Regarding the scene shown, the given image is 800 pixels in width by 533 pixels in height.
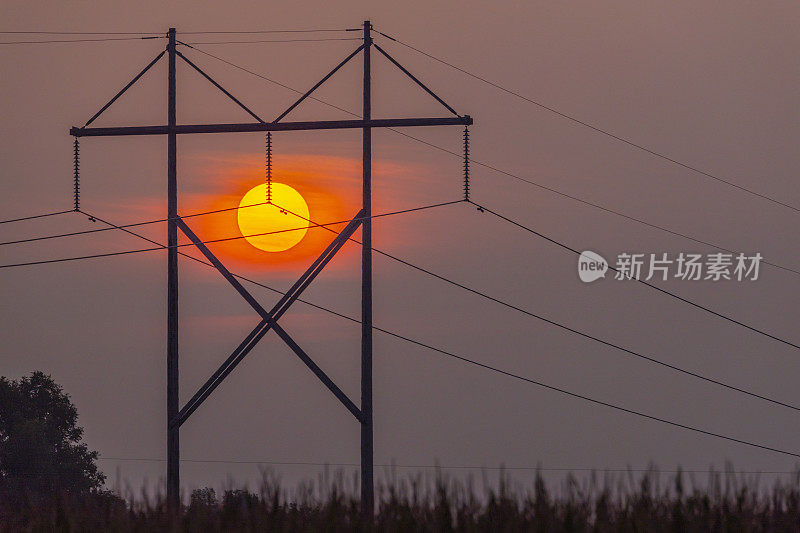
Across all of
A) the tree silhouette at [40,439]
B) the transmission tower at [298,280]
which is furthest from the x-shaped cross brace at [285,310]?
the tree silhouette at [40,439]

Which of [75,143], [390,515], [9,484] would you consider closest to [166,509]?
[390,515]

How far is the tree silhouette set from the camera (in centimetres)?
6794

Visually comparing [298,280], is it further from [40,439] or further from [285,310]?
[40,439]

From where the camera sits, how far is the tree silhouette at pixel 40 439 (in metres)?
67.9

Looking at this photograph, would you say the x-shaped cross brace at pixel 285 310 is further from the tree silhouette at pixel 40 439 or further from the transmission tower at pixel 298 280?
the tree silhouette at pixel 40 439

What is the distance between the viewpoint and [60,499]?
15500 mm

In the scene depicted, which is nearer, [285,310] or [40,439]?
[285,310]

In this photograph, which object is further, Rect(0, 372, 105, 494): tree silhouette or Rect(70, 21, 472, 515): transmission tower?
Rect(0, 372, 105, 494): tree silhouette

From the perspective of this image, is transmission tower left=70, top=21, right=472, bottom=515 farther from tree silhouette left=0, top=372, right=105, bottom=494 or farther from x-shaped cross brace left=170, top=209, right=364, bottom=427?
tree silhouette left=0, top=372, right=105, bottom=494

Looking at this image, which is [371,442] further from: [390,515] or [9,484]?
[9,484]

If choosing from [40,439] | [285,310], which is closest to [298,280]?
[285,310]

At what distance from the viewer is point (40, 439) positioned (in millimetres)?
68250

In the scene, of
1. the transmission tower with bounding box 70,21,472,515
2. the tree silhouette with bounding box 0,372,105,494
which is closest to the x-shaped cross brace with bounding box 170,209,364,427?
the transmission tower with bounding box 70,21,472,515

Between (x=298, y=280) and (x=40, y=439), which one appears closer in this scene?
(x=298, y=280)
